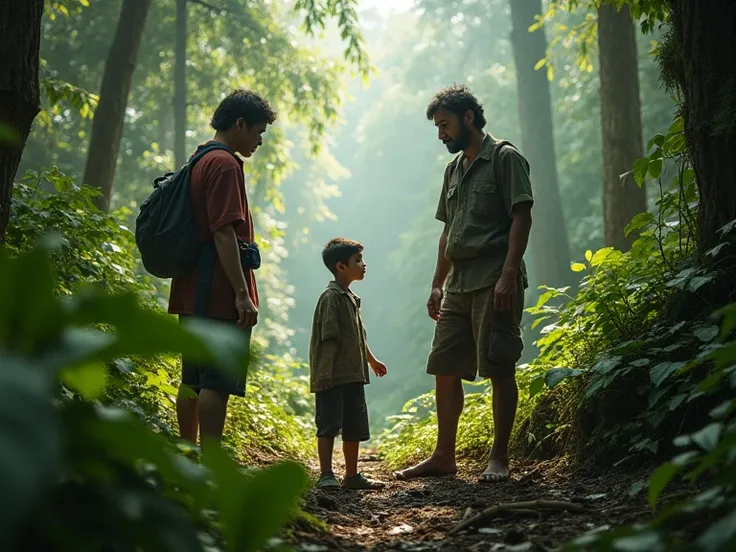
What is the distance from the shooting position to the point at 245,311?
3.65 meters

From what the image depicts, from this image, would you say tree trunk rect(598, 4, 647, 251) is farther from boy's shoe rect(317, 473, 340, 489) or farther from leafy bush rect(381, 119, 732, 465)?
boy's shoe rect(317, 473, 340, 489)

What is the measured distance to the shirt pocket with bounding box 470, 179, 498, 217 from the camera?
15.2 ft

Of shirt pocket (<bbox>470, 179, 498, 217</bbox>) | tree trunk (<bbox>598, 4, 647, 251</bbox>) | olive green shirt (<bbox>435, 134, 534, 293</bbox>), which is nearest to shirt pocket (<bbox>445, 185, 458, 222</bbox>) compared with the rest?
olive green shirt (<bbox>435, 134, 534, 293</bbox>)

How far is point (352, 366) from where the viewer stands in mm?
4707

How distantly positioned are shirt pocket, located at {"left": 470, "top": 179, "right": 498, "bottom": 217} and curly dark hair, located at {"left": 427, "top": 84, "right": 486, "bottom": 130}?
18.0 inches

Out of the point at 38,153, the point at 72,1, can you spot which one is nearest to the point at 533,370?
the point at 72,1

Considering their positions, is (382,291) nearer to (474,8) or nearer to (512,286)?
(474,8)

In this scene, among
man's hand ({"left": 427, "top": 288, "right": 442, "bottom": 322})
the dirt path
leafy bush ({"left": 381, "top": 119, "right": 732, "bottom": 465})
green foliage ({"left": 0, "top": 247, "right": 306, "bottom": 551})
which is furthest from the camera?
man's hand ({"left": 427, "top": 288, "right": 442, "bottom": 322})

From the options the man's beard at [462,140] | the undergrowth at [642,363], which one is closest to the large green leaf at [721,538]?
the undergrowth at [642,363]

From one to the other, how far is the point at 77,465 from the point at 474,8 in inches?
1080

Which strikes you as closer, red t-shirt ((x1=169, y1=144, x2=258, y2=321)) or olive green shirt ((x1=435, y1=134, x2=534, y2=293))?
red t-shirt ((x1=169, y1=144, x2=258, y2=321))

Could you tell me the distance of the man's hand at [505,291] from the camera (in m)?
4.35

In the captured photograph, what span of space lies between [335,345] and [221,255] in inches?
50.8

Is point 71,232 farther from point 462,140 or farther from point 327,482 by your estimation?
point 462,140
